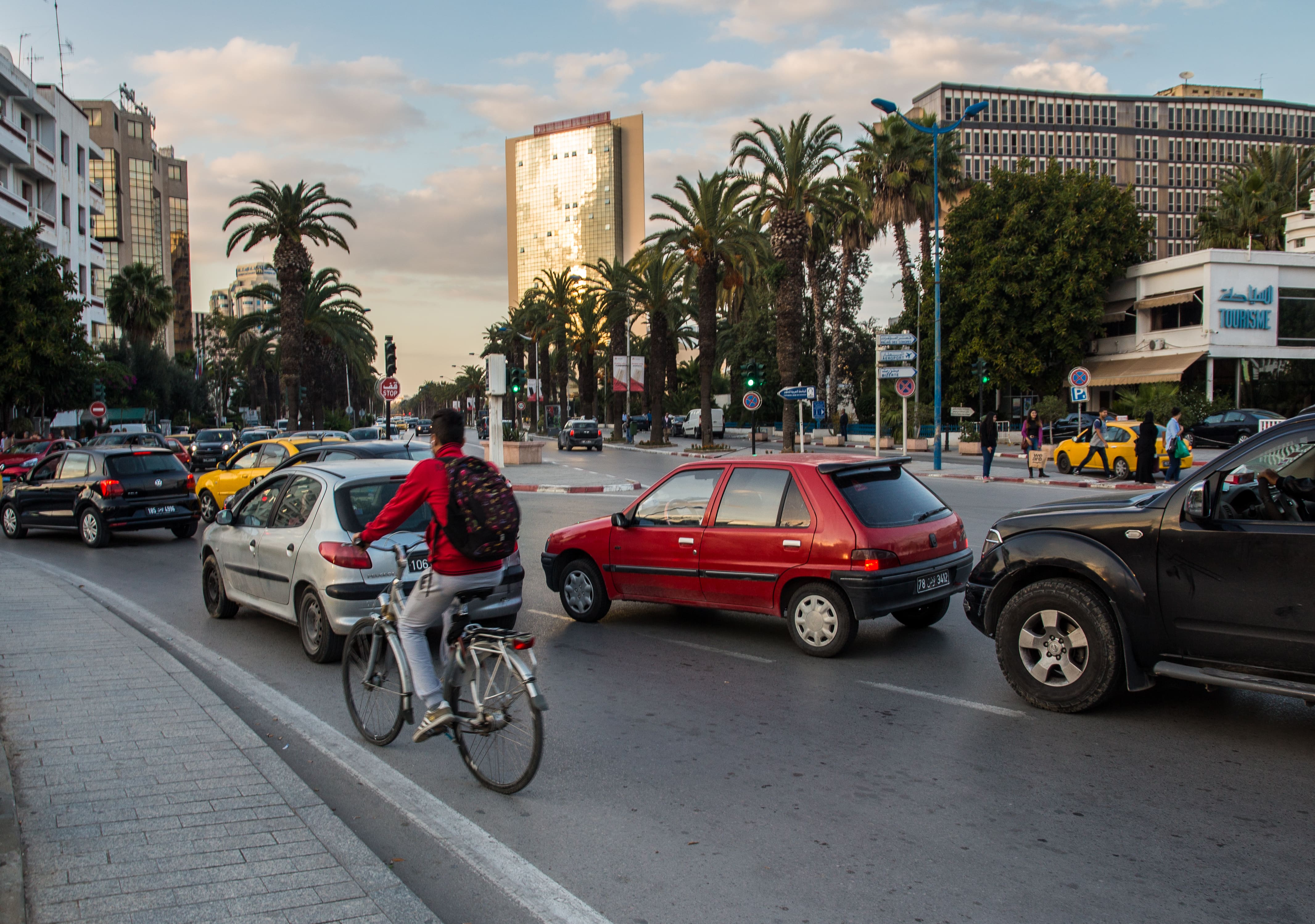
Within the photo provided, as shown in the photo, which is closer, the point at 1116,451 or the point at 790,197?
the point at 1116,451

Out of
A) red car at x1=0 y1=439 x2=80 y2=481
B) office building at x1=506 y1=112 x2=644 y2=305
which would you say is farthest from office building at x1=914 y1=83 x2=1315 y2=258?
red car at x1=0 y1=439 x2=80 y2=481

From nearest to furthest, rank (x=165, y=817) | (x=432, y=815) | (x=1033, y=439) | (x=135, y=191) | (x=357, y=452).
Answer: (x=165, y=817), (x=432, y=815), (x=357, y=452), (x=1033, y=439), (x=135, y=191)

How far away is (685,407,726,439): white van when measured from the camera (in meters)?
70.9

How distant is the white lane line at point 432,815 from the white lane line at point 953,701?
10.5 ft

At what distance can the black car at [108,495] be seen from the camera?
15.7 metres

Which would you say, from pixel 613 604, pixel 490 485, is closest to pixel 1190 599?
pixel 490 485

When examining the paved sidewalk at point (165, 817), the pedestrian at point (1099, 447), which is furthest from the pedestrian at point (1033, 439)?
the paved sidewalk at point (165, 817)

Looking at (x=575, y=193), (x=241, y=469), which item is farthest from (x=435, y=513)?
(x=575, y=193)

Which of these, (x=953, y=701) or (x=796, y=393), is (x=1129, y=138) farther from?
(x=953, y=701)

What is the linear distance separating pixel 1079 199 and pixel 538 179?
498 feet

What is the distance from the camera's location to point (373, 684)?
5426 mm

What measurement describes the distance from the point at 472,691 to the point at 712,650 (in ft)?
11.0

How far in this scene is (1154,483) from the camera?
2369 cm

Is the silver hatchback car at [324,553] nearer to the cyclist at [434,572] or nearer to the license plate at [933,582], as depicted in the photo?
the cyclist at [434,572]
